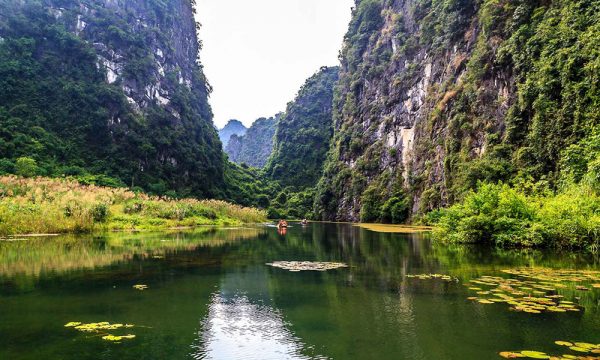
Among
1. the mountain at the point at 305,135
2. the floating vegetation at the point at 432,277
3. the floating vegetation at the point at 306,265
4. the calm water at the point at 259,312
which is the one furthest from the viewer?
the mountain at the point at 305,135

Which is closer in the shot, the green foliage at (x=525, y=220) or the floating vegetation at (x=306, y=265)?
the floating vegetation at (x=306, y=265)

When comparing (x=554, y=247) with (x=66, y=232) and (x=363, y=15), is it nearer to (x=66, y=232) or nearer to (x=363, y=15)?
(x=66, y=232)

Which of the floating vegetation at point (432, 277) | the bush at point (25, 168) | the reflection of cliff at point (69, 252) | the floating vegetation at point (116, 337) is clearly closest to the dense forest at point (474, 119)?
the floating vegetation at point (432, 277)

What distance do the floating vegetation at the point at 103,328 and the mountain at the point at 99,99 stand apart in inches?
2127

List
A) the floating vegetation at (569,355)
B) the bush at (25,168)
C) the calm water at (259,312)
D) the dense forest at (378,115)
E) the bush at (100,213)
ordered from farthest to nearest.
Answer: the bush at (25,168)
the dense forest at (378,115)
the bush at (100,213)
the calm water at (259,312)
the floating vegetation at (569,355)

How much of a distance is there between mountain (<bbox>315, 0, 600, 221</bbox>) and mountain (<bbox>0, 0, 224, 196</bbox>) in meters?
32.3

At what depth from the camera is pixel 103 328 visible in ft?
24.9

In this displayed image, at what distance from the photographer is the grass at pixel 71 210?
24.5 meters

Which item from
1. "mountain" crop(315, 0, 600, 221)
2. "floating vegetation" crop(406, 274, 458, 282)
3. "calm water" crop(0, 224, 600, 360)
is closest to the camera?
"calm water" crop(0, 224, 600, 360)

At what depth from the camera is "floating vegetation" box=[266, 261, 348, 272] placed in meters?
15.3

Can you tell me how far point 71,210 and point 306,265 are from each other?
17.7 m

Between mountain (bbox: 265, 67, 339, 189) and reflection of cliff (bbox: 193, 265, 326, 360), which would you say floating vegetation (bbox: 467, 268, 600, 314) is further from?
mountain (bbox: 265, 67, 339, 189)

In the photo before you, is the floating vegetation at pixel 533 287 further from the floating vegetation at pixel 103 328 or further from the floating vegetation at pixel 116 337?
the floating vegetation at pixel 103 328

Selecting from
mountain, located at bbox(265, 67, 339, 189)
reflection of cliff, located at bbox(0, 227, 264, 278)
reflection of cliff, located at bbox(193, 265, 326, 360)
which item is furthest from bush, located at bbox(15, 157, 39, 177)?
mountain, located at bbox(265, 67, 339, 189)
